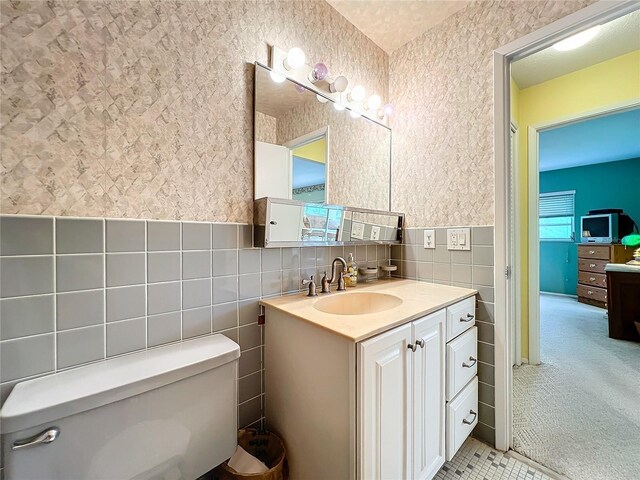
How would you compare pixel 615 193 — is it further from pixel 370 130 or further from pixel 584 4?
pixel 370 130

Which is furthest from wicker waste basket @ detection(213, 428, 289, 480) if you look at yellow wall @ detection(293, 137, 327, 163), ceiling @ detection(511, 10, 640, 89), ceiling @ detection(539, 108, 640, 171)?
ceiling @ detection(539, 108, 640, 171)

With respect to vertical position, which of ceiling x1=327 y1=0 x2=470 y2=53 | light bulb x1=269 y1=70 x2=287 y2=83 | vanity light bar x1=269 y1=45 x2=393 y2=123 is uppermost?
ceiling x1=327 y1=0 x2=470 y2=53

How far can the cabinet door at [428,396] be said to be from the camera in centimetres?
103

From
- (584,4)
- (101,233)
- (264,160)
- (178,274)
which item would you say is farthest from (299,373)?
(584,4)

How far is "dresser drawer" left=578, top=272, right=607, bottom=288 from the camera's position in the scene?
4.07 m

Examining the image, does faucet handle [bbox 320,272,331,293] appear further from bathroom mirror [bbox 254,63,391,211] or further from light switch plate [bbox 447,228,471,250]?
light switch plate [bbox 447,228,471,250]

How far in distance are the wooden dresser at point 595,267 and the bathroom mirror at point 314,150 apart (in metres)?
4.53

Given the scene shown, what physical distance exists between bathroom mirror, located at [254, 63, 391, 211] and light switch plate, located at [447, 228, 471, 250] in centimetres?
48

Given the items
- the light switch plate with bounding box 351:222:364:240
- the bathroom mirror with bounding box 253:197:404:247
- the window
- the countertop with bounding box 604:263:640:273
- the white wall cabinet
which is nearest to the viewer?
the white wall cabinet

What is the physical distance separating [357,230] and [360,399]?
1.00 m

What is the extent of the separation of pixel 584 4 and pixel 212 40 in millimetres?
1670

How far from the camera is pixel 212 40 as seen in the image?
1.10 meters

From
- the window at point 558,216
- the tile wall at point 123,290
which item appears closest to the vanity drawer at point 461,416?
the tile wall at point 123,290

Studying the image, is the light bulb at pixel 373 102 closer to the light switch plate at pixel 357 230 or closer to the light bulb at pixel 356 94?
the light bulb at pixel 356 94
